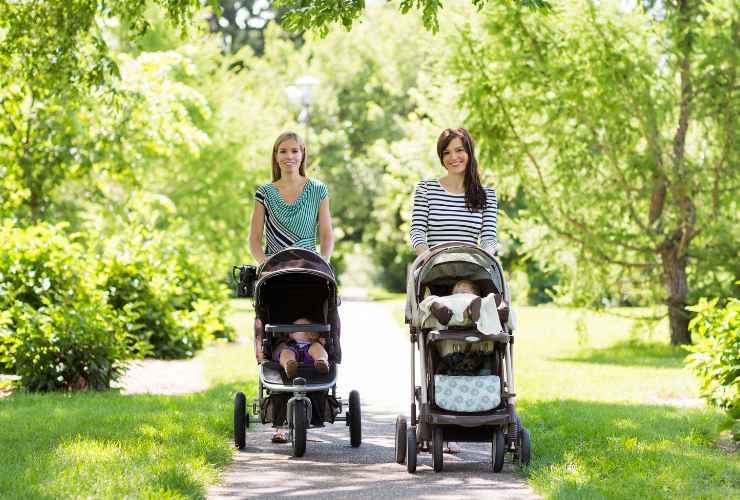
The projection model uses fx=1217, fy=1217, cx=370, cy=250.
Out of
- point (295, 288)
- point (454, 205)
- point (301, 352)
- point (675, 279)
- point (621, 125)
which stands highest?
point (621, 125)

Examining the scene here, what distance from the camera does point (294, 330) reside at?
8484 millimetres

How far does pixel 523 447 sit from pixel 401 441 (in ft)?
2.67

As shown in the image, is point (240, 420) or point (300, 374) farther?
point (240, 420)

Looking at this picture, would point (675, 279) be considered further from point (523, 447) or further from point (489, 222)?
point (523, 447)

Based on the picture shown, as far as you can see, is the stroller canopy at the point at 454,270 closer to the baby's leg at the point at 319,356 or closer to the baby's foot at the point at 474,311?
the baby's foot at the point at 474,311

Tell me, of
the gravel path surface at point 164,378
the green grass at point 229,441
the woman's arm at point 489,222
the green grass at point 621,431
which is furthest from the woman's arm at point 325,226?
the gravel path surface at point 164,378

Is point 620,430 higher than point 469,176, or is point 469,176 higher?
point 469,176

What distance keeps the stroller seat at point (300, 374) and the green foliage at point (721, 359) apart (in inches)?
144

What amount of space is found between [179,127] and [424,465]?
12944mm

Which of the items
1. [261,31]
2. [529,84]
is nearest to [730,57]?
[529,84]

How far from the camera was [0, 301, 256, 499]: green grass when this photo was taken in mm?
6688

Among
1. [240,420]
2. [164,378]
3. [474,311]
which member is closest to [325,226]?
[240,420]

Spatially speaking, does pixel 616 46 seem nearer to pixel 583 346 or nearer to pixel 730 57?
pixel 730 57

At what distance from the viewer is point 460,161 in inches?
333
